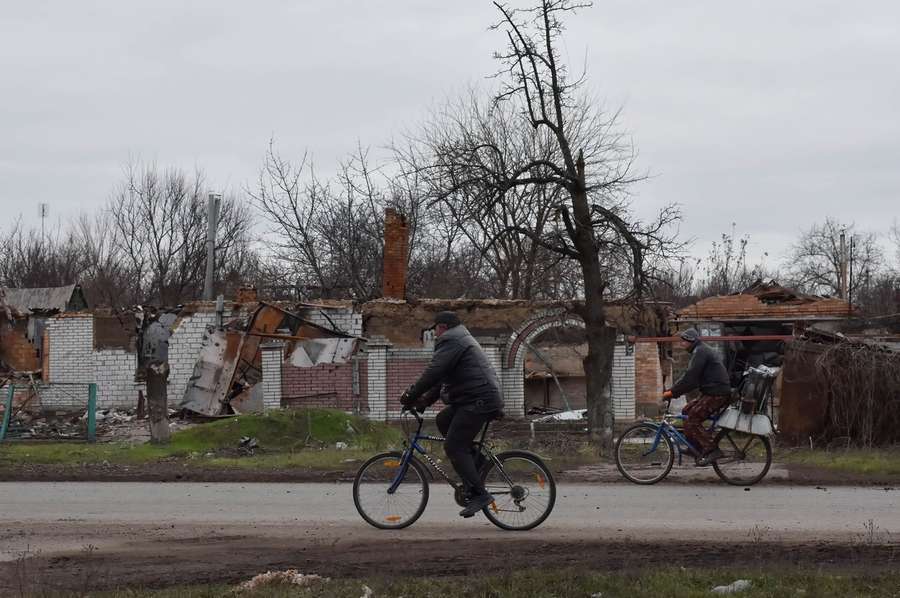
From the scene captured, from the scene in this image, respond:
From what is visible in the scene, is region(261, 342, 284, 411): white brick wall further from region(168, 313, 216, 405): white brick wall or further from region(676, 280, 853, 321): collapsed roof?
region(676, 280, 853, 321): collapsed roof

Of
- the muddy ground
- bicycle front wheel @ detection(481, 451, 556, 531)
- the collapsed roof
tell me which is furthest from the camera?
the collapsed roof

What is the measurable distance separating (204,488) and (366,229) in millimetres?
19917

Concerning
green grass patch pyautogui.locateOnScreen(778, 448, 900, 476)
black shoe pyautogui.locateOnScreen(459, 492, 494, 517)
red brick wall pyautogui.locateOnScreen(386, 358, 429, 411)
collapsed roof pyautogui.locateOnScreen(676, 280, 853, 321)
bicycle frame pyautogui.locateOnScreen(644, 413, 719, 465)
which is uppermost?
collapsed roof pyautogui.locateOnScreen(676, 280, 853, 321)

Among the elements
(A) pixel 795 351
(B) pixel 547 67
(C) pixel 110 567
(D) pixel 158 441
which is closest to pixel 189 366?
(D) pixel 158 441

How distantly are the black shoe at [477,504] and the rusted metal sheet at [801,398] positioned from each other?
31.0ft

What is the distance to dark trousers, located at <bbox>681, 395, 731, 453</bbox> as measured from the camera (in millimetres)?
12414

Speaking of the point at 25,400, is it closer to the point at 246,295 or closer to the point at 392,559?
the point at 246,295

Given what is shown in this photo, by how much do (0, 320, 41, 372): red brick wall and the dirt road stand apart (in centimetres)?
1576

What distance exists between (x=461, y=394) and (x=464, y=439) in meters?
0.40

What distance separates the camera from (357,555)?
8.02m

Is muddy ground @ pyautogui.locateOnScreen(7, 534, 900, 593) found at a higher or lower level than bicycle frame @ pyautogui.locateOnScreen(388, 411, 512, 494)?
lower

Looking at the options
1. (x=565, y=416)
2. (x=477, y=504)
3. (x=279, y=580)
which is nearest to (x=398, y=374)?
(x=565, y=416)

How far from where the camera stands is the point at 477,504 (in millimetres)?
8984

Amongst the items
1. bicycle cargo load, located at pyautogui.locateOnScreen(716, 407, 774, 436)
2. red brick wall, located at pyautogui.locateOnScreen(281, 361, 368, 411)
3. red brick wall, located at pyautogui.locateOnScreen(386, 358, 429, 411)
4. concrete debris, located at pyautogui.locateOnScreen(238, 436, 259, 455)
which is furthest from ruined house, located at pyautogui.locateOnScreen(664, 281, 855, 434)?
bicycle cargo load, located at pyautogui.locateOnScreen(716, 407, 774, 436)
